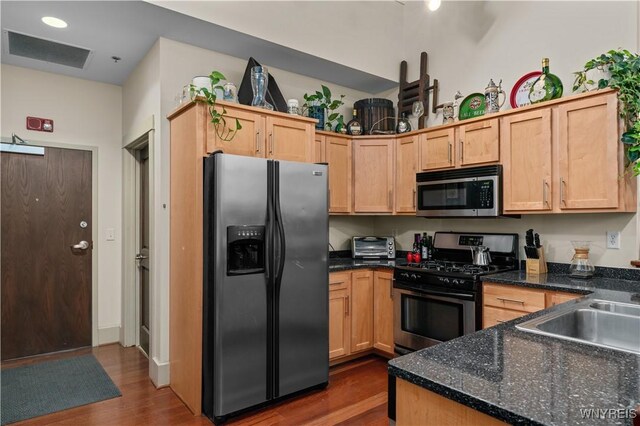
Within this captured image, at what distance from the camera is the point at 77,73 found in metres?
3.74

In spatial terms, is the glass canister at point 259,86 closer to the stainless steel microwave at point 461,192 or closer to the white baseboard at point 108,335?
the stainless steel microwave at point 461,192

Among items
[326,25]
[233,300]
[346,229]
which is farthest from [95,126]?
[346,229]

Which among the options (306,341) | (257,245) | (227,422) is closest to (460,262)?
(306,341)

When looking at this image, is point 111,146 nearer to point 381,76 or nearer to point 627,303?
point 381,76

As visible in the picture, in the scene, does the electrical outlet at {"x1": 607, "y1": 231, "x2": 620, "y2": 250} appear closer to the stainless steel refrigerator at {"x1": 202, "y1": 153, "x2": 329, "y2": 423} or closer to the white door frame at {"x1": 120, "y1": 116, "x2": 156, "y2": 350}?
the stainless steel refrigerator at {"x1": 202, "y1": 153, "x2": 329, "y2": 423}

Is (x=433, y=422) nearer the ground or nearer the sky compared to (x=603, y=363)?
nearer the ground

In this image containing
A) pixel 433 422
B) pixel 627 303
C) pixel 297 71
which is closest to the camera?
pixel 433 422

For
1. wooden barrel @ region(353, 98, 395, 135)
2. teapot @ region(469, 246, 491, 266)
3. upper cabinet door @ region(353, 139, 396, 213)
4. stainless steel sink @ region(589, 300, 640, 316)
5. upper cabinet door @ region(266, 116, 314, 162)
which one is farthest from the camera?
wooden barrel @ region(353, 98, 395, 135)

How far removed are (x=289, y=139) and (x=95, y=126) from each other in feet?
7.56

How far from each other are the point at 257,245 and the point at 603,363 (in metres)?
1.97

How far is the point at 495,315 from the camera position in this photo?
8.71ft

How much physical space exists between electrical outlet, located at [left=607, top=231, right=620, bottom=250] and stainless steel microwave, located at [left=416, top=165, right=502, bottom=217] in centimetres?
72

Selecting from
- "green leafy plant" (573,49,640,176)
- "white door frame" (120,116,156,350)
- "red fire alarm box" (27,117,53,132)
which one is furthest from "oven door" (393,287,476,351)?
"red fire alarm box" (27,117,53,132)

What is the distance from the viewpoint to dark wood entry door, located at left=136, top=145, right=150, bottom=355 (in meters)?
3.67
